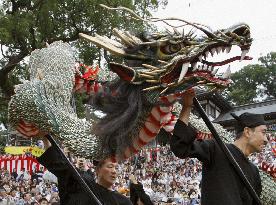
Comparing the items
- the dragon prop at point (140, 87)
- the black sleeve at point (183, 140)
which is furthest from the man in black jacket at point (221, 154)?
the dragon prop at point (140, 87)

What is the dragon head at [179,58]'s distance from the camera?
255 cm

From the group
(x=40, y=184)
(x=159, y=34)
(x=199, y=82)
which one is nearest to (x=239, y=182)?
(x=199, y=82)

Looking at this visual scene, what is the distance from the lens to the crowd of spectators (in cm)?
1177

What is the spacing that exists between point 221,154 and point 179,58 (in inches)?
29.6

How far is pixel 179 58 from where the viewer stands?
2562mm

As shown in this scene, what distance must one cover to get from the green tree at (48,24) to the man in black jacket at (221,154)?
13.3 meters

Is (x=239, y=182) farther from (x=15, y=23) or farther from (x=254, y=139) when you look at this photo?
(x=15, y=23)

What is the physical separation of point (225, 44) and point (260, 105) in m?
21.4

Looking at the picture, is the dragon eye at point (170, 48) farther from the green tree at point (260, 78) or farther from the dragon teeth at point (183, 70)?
the green tree at point (260, 78)

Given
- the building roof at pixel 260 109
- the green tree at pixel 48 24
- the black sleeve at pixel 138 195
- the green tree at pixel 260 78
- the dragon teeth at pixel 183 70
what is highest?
the green tree at pixel 260 78

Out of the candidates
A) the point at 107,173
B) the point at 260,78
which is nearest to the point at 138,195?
the point at 107,173

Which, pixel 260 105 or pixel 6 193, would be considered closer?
pixel 6 193

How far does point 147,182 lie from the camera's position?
53.1ft

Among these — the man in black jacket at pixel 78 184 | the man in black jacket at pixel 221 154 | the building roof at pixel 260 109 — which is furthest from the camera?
the building roof at pixel 260 109
